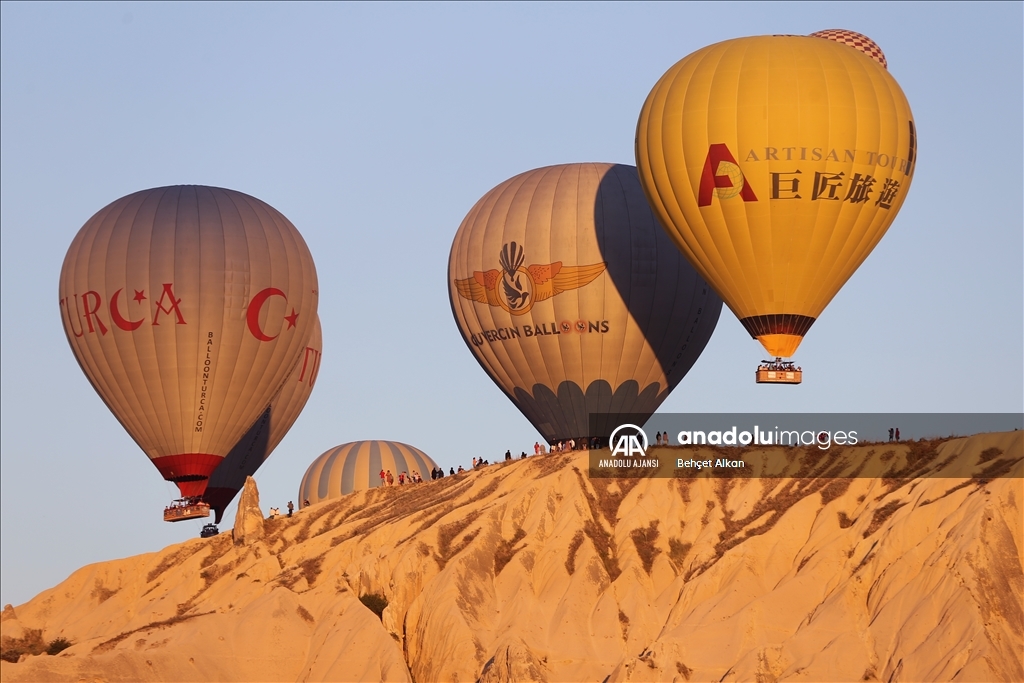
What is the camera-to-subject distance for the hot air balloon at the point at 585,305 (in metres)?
73.1

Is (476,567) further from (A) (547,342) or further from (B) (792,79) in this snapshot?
(B) (792,79)

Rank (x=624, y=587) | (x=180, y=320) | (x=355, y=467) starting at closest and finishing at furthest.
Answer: (x=624, y=587)
(x=180, y=320)
(x=355, y=467)

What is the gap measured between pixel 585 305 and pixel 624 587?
10879 mm

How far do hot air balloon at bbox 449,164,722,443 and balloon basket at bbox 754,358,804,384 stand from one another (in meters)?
9.54

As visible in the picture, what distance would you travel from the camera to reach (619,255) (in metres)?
73.4

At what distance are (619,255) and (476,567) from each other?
12345 mm

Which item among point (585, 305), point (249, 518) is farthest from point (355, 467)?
point (585, 305)

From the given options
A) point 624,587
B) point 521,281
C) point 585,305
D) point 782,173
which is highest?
point 782,173

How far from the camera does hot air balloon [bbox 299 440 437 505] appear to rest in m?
94.9

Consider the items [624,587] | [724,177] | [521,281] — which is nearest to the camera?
[724,177]

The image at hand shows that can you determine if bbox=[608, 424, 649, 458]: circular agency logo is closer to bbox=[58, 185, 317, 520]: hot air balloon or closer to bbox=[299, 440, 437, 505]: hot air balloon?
bbox=[58, 185, 317, 520]: hot air balloon

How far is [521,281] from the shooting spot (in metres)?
74.1

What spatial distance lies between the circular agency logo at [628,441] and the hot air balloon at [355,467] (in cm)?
2234

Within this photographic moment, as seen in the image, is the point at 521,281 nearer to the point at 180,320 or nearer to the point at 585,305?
the point at 585,305
